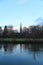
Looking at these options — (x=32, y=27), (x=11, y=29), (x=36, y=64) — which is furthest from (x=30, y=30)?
(x=36, y=64)

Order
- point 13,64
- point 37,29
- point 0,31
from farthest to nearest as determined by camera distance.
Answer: point 0,31 < point 37,29 < point 13,64

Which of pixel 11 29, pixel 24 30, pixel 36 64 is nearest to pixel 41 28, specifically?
pixel 24 30

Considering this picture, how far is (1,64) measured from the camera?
12070mm

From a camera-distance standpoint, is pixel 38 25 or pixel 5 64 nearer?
pixel 5 64

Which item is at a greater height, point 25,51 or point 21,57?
point 21,57

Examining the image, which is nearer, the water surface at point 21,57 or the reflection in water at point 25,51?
the water surface at point 21,57

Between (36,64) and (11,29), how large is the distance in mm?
54608

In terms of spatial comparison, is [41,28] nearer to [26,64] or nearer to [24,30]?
[24,30]

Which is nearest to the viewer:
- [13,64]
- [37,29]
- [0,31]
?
[13,64]

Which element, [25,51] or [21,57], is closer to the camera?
[21,57]

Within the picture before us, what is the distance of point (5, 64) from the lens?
12.0 metres

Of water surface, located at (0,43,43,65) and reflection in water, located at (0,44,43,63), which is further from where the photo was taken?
reflection in water, located at (0,44,43,63)

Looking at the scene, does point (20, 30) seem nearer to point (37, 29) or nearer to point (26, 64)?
point (37, 29)

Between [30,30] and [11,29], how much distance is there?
29.1 feet
